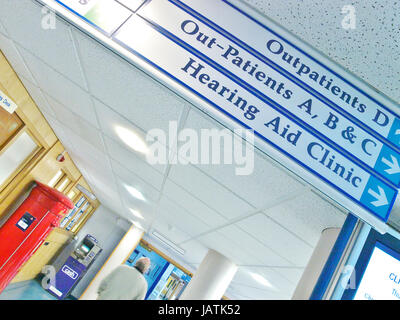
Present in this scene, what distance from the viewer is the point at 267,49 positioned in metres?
1.18

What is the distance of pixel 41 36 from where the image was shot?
1.88m

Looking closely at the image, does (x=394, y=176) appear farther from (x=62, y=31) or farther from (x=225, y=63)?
(x=62, y=31)

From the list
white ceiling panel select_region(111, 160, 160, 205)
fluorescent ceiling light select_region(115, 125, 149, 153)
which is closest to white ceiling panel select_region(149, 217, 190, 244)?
white ceiling panel select_region(111, 160, 160, 205)

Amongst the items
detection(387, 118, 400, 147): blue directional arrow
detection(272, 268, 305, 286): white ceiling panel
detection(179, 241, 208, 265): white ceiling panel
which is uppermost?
detection(387, 118, 400, 147): blue directional arrow

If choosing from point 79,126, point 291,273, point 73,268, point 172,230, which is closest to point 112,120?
point 79,126

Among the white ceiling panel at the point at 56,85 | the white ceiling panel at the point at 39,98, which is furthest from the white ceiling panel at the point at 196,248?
the white ceiling panel at the point at 56,85

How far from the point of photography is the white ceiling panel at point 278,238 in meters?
2.50

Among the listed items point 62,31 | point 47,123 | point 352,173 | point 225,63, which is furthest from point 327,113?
point 47,123

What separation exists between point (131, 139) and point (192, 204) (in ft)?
3.99

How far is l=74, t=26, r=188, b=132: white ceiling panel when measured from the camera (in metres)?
1.71

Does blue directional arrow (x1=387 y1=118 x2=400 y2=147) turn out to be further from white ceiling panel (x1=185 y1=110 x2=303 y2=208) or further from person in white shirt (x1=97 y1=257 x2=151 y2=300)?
person in white shirt (x1=97 y1=257 x2=151 y2=300)

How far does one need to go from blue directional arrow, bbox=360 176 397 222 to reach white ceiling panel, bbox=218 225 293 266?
2.14 metres

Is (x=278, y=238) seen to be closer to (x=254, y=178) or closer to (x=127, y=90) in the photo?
(x=254, y=178)

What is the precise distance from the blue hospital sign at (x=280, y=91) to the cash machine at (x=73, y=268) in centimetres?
874
